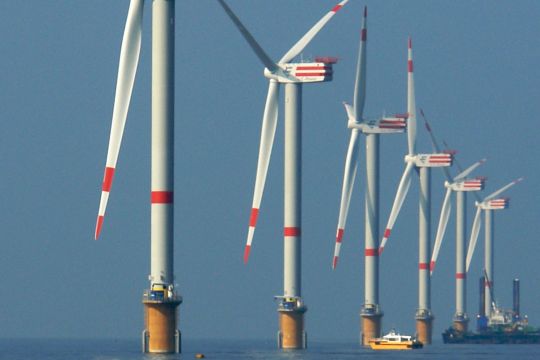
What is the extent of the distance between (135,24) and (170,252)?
2165 cm

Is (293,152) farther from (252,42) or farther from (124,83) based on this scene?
(124,83)

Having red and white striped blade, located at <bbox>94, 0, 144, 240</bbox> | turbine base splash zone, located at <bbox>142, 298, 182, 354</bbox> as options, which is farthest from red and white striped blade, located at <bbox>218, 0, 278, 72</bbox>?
turbine base splash zone, located at <bbox>142, 298, 182, 354</bbox>

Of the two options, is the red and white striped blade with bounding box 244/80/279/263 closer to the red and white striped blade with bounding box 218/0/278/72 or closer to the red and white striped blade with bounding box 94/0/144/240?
the red and white striped blade with bounding box 218/0/278/72

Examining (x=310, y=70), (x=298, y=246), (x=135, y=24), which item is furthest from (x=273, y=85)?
(x=135, y=24)

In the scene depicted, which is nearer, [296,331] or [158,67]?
[158,67]

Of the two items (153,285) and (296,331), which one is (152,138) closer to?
(153,285)

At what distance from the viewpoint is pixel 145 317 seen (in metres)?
148

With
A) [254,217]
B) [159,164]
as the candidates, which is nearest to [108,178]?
[159,164]

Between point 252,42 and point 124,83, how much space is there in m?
41.1

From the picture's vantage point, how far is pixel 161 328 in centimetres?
14600

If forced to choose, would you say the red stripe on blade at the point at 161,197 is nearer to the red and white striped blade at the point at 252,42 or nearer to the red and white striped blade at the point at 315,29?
the red and white striped blade at the point at 252,42

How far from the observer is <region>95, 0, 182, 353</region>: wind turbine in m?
144

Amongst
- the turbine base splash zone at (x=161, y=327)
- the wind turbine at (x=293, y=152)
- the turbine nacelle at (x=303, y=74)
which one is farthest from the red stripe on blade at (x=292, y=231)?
the turbine base splash zone at (x=161, y=327)

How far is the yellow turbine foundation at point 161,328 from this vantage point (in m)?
145
